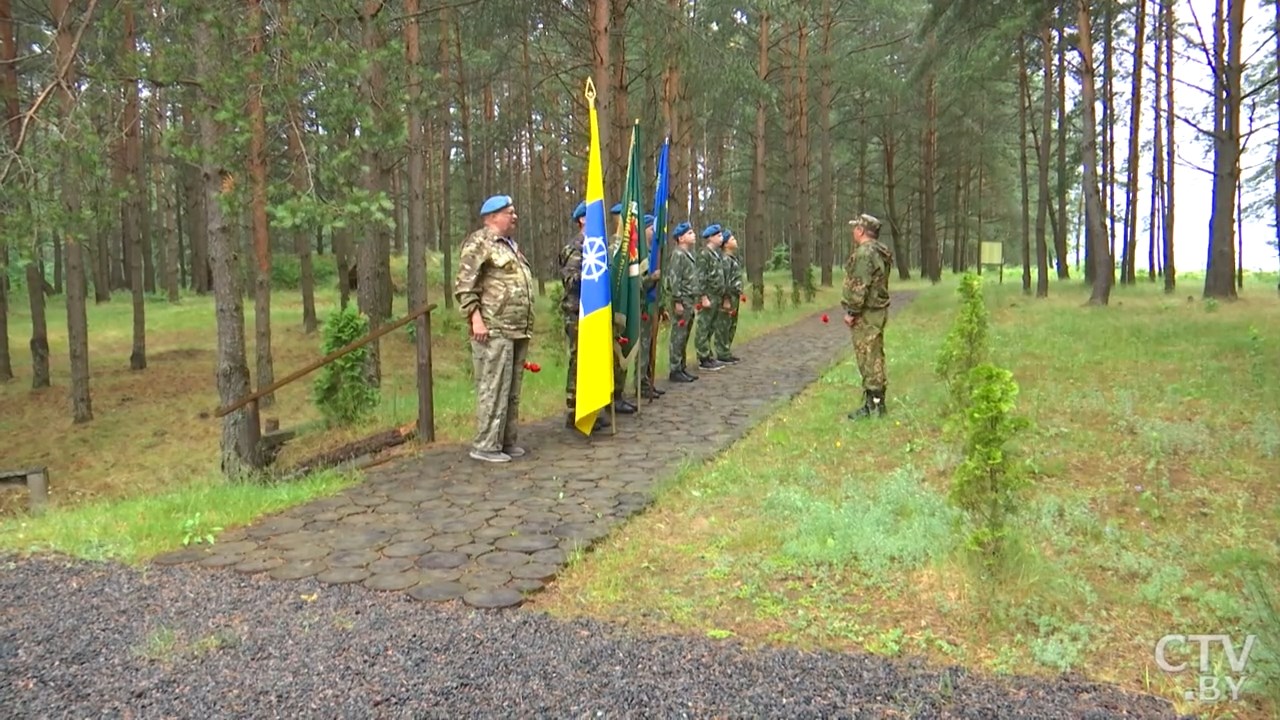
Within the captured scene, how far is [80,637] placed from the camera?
3.46 m

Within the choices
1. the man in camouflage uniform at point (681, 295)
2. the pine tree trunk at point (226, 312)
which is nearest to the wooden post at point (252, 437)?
the pine tree trunk at point (226, 312)

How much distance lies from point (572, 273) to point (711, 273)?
163 inches

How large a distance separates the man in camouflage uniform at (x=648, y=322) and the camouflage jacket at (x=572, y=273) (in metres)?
1.08

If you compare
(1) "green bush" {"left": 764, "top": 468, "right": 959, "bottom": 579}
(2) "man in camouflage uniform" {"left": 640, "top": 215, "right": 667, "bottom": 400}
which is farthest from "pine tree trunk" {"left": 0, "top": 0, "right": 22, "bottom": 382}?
(1) "green bush" {"left": 764, "top": 468, "right": 959, "bottom": 579}

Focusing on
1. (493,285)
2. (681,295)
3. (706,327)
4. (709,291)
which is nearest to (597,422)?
(493,285)

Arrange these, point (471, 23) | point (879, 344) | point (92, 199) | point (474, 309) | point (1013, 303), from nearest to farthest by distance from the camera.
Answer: point (474, 309)
point (92, 199)
point (879, 344)
point (471, 23)
point (1013, 303)

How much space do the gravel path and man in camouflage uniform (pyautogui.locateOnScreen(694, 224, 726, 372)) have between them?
8445mm

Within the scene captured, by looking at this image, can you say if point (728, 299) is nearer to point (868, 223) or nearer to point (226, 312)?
point (868, 223)

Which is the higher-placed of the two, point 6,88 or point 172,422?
point 6,88

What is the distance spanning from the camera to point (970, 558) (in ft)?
12.4

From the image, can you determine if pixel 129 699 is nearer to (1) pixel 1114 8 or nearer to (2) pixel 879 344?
(2) pixel 879 344

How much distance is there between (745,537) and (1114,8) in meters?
17.0

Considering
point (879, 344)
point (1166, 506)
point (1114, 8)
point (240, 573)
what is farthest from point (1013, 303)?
point (240, 573)
